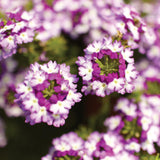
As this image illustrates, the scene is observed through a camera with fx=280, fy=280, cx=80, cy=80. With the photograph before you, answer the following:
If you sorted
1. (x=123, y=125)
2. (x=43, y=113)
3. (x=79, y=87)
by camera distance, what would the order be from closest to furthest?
(x=43, y=113)
(x=79, y=87)
(x=123, y=125)

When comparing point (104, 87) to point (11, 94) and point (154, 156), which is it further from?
point (11, 94)

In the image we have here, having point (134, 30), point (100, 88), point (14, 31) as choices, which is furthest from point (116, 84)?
point (14, 31)

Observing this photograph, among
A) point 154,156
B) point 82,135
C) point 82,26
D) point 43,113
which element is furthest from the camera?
point 82,26

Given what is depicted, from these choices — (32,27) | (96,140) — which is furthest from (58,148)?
(32,27)

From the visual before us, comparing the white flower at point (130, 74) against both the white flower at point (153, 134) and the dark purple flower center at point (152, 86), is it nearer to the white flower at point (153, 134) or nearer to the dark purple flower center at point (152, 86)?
the white flower at point (153, 134)

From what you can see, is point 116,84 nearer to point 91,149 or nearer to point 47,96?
point 47,96

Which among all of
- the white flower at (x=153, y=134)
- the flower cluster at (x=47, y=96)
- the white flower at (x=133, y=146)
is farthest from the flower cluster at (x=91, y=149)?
the flower cluster at (x=47, y=96)

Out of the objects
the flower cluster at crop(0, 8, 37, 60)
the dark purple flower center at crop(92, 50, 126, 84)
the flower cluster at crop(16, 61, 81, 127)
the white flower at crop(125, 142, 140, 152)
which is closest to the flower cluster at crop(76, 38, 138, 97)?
the dark purple flower center at crop(92, 50, 126, 84)

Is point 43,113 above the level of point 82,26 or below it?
below
